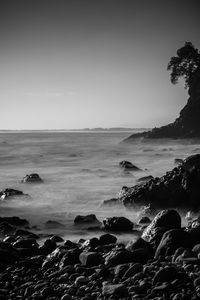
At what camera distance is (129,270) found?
6.05 m

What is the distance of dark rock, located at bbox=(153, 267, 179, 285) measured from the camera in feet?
17.8

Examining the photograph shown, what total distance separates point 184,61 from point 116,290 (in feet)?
160

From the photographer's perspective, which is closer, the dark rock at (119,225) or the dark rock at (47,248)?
the dark rock at (47,248)

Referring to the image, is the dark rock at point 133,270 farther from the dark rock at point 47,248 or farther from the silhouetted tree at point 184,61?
the silhouetted tree at point 184,61

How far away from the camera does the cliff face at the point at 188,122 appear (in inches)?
2073

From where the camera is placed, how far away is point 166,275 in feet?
18.0

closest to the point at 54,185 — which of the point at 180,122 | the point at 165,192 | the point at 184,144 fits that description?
the point at 165,192

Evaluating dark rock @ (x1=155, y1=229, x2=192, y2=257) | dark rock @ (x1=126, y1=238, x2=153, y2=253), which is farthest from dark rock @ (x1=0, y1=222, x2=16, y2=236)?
dark rock @ (x1=155, y1=229, x2=192, y2=257)

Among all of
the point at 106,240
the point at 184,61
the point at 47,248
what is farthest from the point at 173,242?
the point at 184,61

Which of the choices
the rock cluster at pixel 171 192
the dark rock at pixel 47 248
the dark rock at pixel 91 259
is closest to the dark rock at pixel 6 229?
the dark rock at pixel 47 248

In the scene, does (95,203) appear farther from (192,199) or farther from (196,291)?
(196,291)

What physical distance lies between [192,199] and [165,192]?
1.06m

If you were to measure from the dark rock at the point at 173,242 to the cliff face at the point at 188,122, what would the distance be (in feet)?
150

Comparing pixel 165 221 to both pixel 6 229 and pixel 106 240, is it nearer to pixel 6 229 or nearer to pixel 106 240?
pixel 106 240
